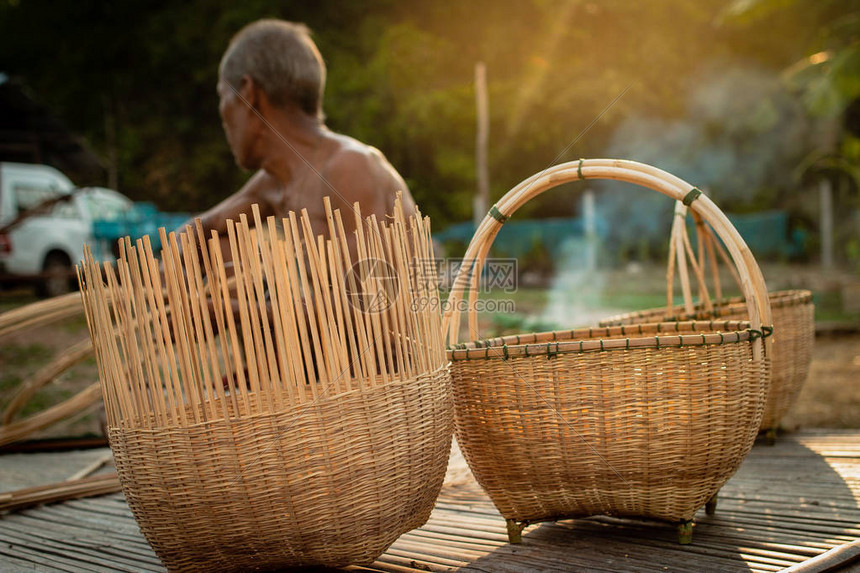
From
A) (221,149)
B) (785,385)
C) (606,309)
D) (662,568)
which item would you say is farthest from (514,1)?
(662,568)

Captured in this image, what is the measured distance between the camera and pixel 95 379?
19.2ft

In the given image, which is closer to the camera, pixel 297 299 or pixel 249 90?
pixel 297 299

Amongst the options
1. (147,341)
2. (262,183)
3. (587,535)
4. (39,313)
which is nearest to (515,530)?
(587,535)

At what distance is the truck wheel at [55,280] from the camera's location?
9734mm

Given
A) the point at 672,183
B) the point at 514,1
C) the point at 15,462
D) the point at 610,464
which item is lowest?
the point at 15,462

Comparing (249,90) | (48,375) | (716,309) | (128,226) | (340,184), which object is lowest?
(48,375)

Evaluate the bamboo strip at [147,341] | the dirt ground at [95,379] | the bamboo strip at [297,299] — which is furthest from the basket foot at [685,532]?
the dirt ground at [95,379]

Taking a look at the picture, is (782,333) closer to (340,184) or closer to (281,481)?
(340,184)

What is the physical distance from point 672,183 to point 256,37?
52.2 inches

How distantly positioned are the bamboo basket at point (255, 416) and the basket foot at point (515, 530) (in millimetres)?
350

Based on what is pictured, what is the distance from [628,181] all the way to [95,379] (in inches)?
208

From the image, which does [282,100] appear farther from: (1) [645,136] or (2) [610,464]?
(1) [645,136]

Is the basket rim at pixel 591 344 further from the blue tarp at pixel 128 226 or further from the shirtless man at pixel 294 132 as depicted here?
the blue tarp at pixel 128 226

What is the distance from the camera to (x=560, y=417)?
1.51m
